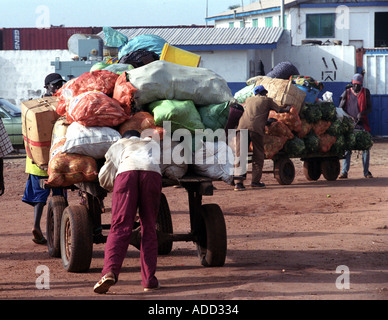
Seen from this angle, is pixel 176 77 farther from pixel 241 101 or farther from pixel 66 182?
pixel 241 101

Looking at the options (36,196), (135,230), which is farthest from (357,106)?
(135,230)

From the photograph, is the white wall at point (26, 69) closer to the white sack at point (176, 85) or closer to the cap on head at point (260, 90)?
the cap on head at point (260, 90)

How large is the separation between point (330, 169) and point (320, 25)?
78.3 feet

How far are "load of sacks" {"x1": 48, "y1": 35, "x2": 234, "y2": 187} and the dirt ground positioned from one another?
106cm

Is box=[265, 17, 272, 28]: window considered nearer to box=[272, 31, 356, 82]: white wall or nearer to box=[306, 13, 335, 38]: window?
box=[306, 13, 335, 38]: window

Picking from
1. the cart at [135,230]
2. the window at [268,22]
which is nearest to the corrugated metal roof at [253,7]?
the window at [268,22]

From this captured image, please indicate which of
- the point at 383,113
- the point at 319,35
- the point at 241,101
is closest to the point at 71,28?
the point at 319,35

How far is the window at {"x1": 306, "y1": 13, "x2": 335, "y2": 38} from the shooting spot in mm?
38219

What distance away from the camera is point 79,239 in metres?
7.41

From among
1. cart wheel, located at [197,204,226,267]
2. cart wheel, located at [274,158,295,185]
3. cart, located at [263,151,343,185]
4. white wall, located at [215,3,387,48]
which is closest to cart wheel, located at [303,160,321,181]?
cart, located at [263,151,343,185]

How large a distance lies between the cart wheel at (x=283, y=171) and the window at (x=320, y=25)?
24.5 meters

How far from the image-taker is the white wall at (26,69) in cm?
3334

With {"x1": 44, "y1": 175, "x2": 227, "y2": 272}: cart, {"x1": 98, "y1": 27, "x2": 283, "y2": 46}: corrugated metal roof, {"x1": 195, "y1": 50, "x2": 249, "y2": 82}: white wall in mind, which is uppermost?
{"x1": 98, "y1": 27, "x2": 283, "y2": 46}: corrugated metal roof

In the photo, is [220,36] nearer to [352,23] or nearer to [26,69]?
[26,69]
